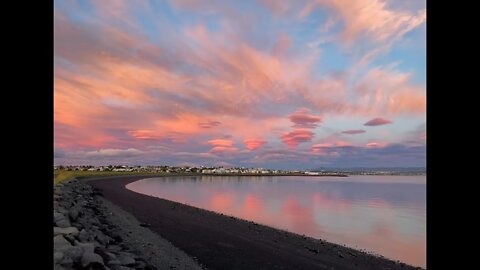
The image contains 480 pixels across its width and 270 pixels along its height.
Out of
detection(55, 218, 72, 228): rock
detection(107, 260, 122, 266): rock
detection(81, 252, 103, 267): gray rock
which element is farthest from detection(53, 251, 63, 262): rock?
detection(55, 218, 72, 228): rock

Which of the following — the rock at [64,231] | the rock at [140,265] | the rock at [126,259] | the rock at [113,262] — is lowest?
the rock at [140,265]

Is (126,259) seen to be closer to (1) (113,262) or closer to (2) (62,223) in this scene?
(1) (113,262)

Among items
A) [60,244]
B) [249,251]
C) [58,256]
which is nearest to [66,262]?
[58,256]

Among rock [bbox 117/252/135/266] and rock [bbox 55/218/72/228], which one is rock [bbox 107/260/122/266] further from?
rock [bbox 55/218/72/228]

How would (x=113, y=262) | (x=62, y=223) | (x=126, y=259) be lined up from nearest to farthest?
(x=113, y=262)
(x=126, y=259)
(x=62, y=223)

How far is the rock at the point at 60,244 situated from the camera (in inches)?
288

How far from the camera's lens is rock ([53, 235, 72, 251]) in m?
7.32

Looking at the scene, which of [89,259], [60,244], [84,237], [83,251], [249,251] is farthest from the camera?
[249,251]

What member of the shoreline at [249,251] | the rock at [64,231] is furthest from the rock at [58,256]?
the shoreline at [249,251]

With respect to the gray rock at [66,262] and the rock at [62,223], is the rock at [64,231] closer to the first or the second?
the rock at [62,223]

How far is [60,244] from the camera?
25.4 feet

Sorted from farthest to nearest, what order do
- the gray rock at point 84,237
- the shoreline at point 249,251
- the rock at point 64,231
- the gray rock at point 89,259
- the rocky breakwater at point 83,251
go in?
the shoreline at point 249,251
the gray rock at point 84,237
the rock at point 64,231
the gray rock at point 89,259
the rocky breakwater at point 83,251
